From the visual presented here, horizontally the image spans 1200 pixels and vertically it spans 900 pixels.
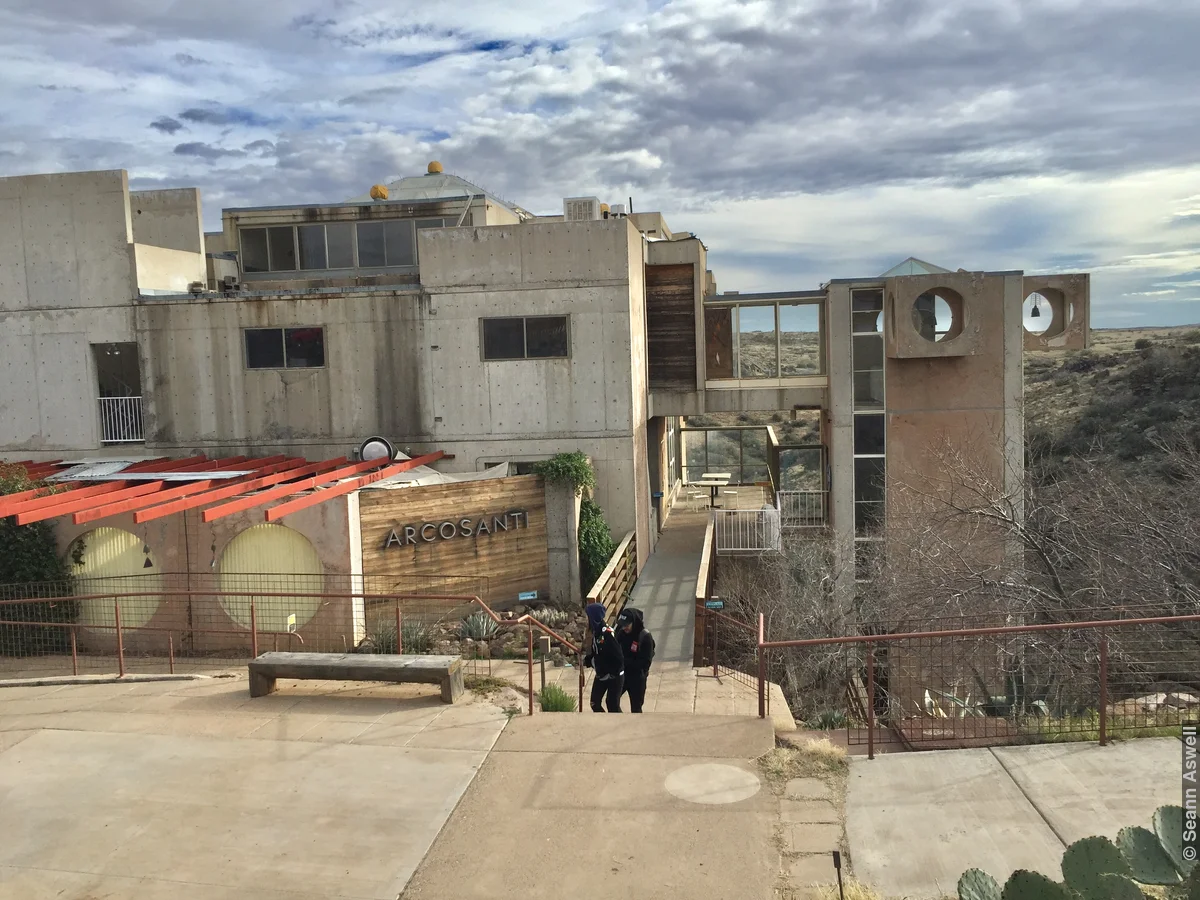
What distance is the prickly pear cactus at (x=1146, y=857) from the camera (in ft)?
16.7

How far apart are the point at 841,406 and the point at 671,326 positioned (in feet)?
14.9

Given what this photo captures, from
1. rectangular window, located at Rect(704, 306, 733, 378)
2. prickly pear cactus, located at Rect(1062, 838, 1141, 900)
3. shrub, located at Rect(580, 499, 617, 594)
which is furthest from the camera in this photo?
rectangular window, located at Rect(704, 306, 733, 378)

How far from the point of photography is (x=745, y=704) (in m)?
12.6

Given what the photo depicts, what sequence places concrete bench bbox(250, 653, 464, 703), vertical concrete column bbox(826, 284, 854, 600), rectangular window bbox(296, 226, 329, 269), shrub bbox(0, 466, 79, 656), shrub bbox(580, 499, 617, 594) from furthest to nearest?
rectangular window bbox(296, 226, 329, 269) < vertical concrete column bbox(826, 284, 854, 600) < shrub bbox(580, 499, 617, 594) < shrub bbox(0, 466, 79, 656) < concrete bench bbox(250, 653, 464, 703)

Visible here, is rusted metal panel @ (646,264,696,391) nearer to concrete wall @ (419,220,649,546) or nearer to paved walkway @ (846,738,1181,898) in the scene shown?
concrete wall @ (419,220,649,546)

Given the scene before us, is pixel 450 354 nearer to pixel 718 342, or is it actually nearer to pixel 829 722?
pixel 718 342

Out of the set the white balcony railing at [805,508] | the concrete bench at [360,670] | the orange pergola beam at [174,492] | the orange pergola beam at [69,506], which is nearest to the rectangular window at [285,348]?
the orange pergola beam at [174,492]

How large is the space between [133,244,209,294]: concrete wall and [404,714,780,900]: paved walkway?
15.5 m

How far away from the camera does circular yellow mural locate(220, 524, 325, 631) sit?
1479 centimetres

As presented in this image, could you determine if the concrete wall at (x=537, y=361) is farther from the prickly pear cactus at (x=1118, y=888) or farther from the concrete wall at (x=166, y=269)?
the prickly pear cactus at (x=1118, y=888)

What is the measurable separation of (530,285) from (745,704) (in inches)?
404

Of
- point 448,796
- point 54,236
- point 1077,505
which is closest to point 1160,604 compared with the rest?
point 1077,505

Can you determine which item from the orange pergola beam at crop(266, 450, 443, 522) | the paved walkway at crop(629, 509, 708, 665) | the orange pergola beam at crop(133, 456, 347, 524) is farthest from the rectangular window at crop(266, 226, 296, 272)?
the paved walkway at crop(629, 509, 708, 665)

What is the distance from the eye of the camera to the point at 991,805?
278 inches
